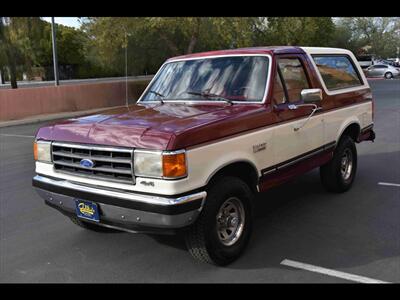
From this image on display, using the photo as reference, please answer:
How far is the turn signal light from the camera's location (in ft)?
10.9

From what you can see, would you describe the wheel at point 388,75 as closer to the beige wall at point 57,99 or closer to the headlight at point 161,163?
the beige wall at point 57,99

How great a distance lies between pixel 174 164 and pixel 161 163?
100 millimetres

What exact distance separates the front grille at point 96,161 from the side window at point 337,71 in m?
3.08

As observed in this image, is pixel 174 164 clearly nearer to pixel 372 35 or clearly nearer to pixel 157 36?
pixel 157 36

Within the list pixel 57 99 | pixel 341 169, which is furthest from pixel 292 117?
pixel 57 99

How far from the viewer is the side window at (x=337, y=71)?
5.59m

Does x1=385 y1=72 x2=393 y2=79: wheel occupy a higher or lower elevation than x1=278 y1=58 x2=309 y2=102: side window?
lower

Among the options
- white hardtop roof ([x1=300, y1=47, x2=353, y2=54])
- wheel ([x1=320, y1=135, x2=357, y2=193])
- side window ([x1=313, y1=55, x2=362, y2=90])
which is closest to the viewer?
white hardtop roof ([x1=300, y1=47, x2=353, y2=54])

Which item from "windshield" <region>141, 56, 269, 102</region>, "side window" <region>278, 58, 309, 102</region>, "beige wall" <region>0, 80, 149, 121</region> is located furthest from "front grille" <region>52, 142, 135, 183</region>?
"beige wall" <region>0, 80, 149, 121</region>

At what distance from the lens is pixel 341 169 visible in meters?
5.92

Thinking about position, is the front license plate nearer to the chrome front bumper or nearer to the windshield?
the chrome front bumper

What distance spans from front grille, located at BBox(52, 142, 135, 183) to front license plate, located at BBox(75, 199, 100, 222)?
0.78ft

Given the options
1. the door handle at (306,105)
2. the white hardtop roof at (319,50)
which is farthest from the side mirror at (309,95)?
the white hardtop roof at (319,50)

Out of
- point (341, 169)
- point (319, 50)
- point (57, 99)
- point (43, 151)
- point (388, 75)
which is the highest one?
point (319, 50)
